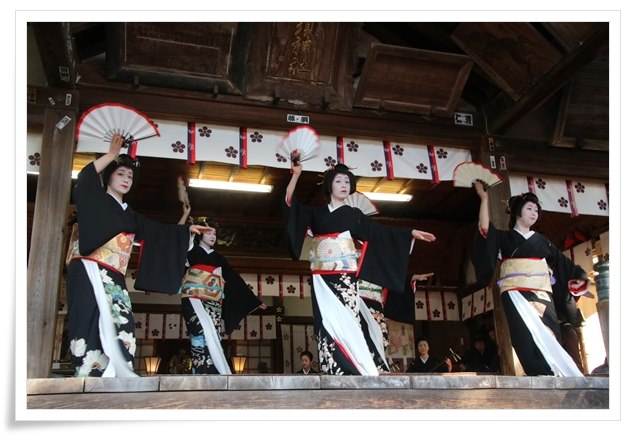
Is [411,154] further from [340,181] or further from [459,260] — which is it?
[459,260]

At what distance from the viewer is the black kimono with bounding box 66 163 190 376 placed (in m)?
5.32

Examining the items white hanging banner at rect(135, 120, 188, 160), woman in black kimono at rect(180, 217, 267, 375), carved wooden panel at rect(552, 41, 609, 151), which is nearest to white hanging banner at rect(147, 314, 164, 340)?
woman in black kimono at rect(180, 217, 267, 375)

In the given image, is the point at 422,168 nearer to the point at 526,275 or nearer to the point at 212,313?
the point at 526,275

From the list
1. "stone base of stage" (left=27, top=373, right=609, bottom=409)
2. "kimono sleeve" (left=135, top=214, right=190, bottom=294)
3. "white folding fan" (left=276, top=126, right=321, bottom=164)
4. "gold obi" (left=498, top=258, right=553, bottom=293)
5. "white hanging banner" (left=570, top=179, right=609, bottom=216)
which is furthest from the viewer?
"white hanging banner" (left=570, top=179, right=609, bottom=216)

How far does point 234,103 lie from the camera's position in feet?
25.4

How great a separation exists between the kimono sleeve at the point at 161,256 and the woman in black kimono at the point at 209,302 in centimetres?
79

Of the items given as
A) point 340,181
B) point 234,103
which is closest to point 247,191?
point 234,103

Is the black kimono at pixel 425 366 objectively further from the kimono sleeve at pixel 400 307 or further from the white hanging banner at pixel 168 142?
the white hanging banner at pixel 168 142

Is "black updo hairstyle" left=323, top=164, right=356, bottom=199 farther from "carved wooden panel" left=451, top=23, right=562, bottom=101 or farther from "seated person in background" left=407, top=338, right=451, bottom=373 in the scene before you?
"seated person in background" left=407, top=338, right=451, bottom=373

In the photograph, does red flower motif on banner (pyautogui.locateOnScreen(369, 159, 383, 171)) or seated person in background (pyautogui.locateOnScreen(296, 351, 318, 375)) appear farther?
seated person in background (pyautogui.locateOnScreen(296, 351, 318, 375))

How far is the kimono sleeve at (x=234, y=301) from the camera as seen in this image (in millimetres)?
7624

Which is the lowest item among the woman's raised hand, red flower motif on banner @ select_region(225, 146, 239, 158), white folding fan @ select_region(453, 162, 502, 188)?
the woman's raised hand

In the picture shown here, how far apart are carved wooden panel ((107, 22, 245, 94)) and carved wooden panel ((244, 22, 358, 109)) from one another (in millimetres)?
255

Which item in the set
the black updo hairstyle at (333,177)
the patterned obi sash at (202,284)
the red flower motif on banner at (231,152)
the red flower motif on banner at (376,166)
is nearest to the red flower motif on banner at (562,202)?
the red flower motif on banner at (376,166)
